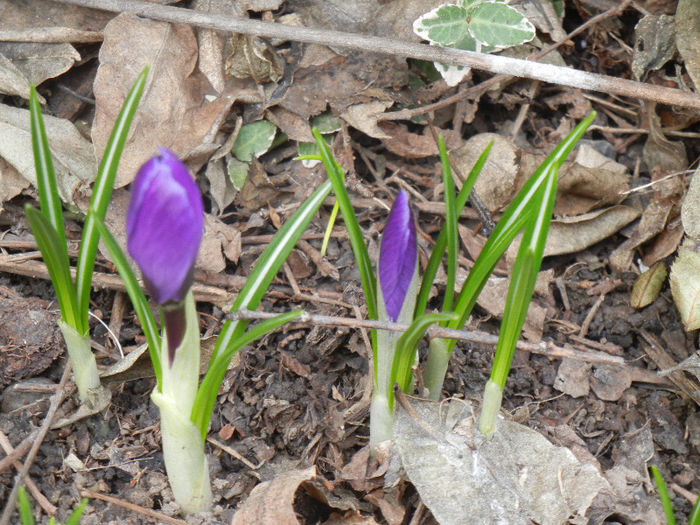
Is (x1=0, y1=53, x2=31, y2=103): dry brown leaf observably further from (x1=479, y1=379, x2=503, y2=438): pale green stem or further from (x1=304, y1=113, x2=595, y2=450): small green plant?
(x1=479, y1=379, x2=503, y2=438): pale green stem

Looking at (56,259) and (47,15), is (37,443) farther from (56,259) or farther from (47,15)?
(47,15)

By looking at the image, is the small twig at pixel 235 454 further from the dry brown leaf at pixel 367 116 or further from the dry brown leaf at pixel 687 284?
the dry brown leaf at pixel 687 284

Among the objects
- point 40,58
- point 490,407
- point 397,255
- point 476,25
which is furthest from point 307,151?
point 490,407

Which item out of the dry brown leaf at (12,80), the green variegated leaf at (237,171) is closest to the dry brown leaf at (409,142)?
the green variegated leaf at (237,171)

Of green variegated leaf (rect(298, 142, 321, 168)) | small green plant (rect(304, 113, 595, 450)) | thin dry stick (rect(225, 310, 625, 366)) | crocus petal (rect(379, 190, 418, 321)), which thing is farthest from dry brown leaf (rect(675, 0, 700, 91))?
crocus petal (rect(379, 190, 418, 321))

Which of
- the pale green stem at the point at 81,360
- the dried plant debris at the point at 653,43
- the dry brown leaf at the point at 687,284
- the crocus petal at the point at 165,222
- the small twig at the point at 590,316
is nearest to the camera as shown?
the crocus petal at the point at 165,222
